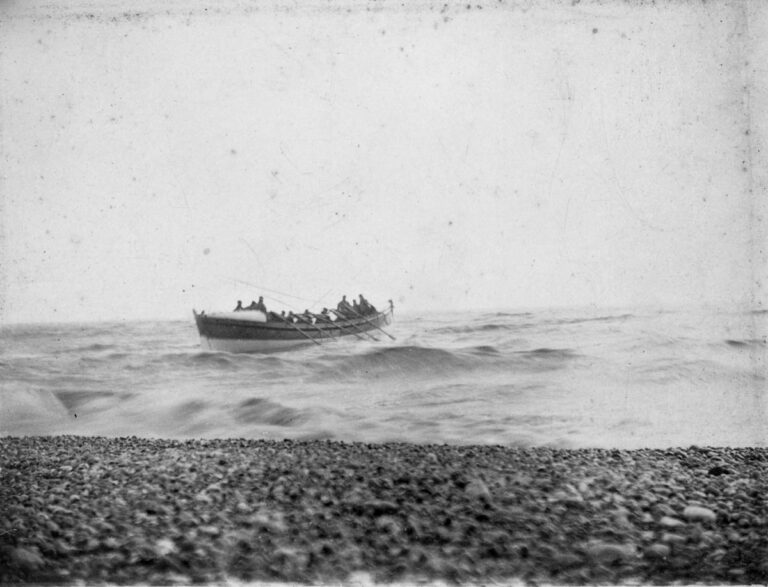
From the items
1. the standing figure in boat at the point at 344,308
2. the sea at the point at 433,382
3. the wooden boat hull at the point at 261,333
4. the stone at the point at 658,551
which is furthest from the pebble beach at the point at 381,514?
the standing figure in boat at the point at 344,308

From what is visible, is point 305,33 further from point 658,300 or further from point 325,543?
point 325,543

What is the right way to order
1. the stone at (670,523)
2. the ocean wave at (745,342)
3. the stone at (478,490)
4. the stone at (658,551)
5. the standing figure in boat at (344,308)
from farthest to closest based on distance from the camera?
the standing figure in boat at (344,308) < the ocean wave at (745,342) < the stone at (478,490) < the stone at (670,523) < the stone at (658,551)

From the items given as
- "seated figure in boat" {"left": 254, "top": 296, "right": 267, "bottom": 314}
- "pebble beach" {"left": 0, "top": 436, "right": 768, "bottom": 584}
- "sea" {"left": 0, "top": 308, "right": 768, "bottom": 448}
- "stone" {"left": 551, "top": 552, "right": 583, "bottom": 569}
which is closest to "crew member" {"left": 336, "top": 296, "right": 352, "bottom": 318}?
"sea" {"left": 0, "top": 308, "right": 768, "bottom": 448}

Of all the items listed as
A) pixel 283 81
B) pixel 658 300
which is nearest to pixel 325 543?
pixel 658 300

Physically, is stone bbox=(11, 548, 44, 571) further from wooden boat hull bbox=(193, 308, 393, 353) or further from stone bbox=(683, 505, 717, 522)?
stone bbox=(683, 505, 717, 522)

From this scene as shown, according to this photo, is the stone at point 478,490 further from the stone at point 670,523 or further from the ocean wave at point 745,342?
the ocean wave at point 745,342

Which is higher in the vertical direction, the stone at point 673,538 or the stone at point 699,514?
the stone at point 699,514

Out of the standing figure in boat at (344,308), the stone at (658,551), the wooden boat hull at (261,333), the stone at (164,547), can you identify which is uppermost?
the standing figure in boat at (344,308)
